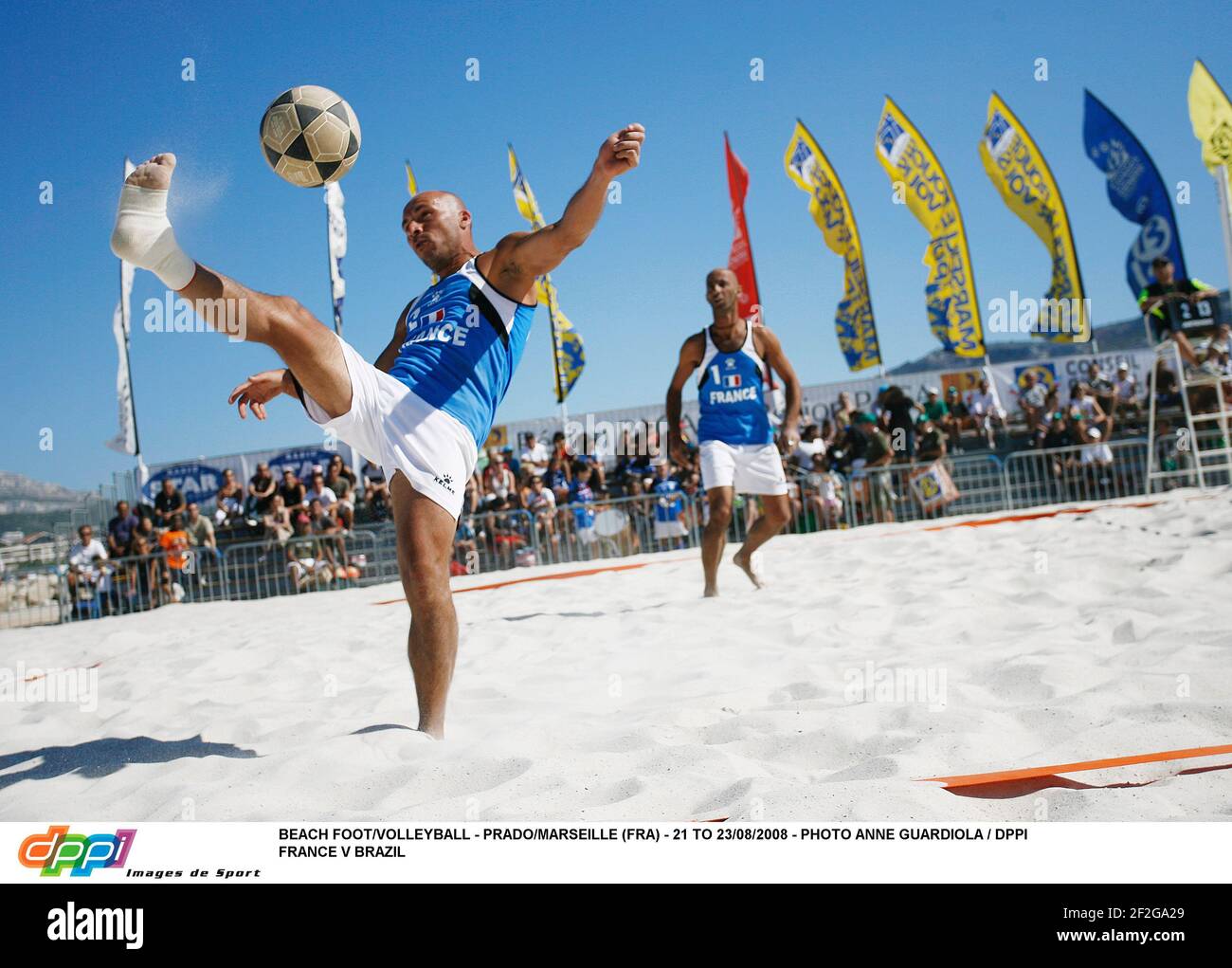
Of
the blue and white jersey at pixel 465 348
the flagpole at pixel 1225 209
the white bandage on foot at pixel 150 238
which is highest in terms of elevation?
the flagpole at pixel 1225 209

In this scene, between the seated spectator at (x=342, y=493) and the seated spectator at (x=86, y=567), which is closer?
the seated spectator at (x=86, y=567)

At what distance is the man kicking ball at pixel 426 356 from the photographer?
2293 millimetres

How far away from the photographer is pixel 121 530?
13508 millimetres

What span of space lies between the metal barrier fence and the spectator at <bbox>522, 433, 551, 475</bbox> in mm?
2330

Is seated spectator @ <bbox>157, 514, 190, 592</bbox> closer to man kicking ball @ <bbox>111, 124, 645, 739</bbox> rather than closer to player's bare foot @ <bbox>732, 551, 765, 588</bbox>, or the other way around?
player's bare foot @ <bbox>732, 551, 765, 588</bbox>

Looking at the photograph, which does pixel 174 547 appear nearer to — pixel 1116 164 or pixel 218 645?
pixel 218 645

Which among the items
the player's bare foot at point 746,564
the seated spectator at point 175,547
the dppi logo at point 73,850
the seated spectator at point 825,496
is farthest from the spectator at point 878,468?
the dppi logo at point 73,850

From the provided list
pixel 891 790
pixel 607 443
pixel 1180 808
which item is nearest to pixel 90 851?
pixel 891 790

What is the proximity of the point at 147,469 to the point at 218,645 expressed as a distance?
51.9ft

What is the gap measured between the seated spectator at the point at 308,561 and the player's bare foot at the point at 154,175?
10.1 metres

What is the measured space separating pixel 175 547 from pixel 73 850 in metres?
12.0

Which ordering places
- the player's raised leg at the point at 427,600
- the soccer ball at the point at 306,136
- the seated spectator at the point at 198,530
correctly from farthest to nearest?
the seated spectator at the point at 198,530 < the soccer ball at the point at 306,136 < the player's raised leg at the point at 427,600

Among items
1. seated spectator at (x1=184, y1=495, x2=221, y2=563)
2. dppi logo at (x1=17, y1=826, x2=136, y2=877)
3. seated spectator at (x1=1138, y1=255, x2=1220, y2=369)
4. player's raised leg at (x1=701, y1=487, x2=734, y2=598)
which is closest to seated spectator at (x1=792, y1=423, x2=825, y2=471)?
seated spectator at (x1=1138, y1=255, x2=1220, y2=369)

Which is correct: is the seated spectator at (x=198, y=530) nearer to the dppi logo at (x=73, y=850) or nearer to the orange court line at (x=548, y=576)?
the orange court line at (x=548, y=576)
